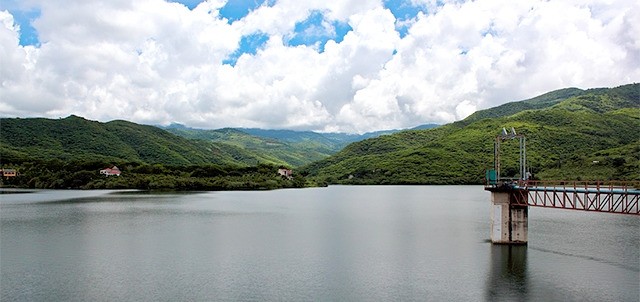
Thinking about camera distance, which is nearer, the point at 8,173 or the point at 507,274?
the point at 507,274

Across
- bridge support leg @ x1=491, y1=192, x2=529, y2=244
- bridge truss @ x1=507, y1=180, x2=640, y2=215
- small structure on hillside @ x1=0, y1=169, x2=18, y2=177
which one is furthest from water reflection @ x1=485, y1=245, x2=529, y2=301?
small structure on hillside @ x1=0, y1=169, x2=18, y2=177

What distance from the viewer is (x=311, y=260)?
42.9m

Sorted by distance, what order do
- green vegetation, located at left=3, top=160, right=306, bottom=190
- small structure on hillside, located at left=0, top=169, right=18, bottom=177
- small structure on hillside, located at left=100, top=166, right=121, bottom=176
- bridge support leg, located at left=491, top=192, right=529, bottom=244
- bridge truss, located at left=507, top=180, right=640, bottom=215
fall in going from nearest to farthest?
bridge truss, located at left=507, top=180, right=640, bottom=215 → bridge support leg, located at left=491, top=192, right=529, bottom=244 → green vegetation, located at left=3, top=160, right=306, bottom=190 → small structure on hillside, located at left=100, top=166, right=121, bottom=176 → small structure on hillside, located at left=0, top=169, right=18, bottom=177

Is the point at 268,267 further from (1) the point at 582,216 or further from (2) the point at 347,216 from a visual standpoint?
(1) the point at 582,216

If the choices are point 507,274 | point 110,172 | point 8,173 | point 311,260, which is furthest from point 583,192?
point 8,173

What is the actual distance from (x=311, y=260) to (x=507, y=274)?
15459 mm

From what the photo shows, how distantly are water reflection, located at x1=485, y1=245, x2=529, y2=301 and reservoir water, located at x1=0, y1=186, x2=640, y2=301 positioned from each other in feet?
0.28

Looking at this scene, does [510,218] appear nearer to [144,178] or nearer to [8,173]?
[144,178]

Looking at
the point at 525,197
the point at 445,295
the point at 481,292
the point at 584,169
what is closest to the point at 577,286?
the point at 481,292

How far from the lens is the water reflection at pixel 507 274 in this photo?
32.3 meters

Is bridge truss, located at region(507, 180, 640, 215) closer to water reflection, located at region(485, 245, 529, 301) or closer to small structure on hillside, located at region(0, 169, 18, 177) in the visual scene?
water reflection, located at region(485, 245, 529, 301)

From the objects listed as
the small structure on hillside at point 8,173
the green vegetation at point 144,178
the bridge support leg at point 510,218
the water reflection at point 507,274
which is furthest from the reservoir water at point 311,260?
the small structure on hillside at point 8,173

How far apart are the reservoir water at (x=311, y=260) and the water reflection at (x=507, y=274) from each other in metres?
0.09

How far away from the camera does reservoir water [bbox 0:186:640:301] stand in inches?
1288
